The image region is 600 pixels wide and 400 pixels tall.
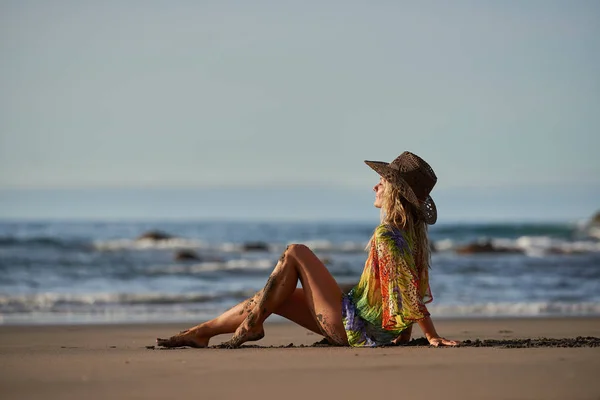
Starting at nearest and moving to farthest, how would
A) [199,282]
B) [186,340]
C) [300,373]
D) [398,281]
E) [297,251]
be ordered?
[300,373] < [398,281] < [297,251] < [186,340] < [199,282]

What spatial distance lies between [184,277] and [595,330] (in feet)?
34.6

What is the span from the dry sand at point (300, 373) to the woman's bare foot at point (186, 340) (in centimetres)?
10

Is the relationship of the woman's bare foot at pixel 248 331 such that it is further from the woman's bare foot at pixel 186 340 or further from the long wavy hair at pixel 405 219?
the long wavy hair at pixel 405 219

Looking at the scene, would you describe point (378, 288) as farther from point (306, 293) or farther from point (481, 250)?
point (481, 250)

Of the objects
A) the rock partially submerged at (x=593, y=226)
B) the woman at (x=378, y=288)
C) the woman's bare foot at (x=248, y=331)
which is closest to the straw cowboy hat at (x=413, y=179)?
the woman at (x=378, y=288)

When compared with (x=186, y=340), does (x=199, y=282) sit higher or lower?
higher

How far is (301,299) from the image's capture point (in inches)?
280

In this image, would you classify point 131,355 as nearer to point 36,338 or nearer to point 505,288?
point 36,338

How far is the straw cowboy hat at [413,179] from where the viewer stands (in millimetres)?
6641

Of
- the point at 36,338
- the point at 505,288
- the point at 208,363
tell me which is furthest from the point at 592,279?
the point at 208,363

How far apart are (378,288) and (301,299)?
0.67 meters

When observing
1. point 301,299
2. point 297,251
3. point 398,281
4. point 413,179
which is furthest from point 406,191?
point 301,299

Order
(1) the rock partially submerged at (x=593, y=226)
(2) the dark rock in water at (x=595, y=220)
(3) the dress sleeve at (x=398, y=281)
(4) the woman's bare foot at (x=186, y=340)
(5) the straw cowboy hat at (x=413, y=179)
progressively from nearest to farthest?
(3) the dress sleeve at (x=398, y=281) < (5) the straw cowboy hat at (x=413, y=179) < (4) the woman's bare foot at (x=186, y=340) < (1) the rock partially submerged at (x=593, y=226) < (2) the dark rock in water at (x=595, y=220)

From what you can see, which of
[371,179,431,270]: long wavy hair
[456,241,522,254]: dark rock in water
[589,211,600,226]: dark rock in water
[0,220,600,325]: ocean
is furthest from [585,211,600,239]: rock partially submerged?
[371,179,431,270]: long wavy hair
